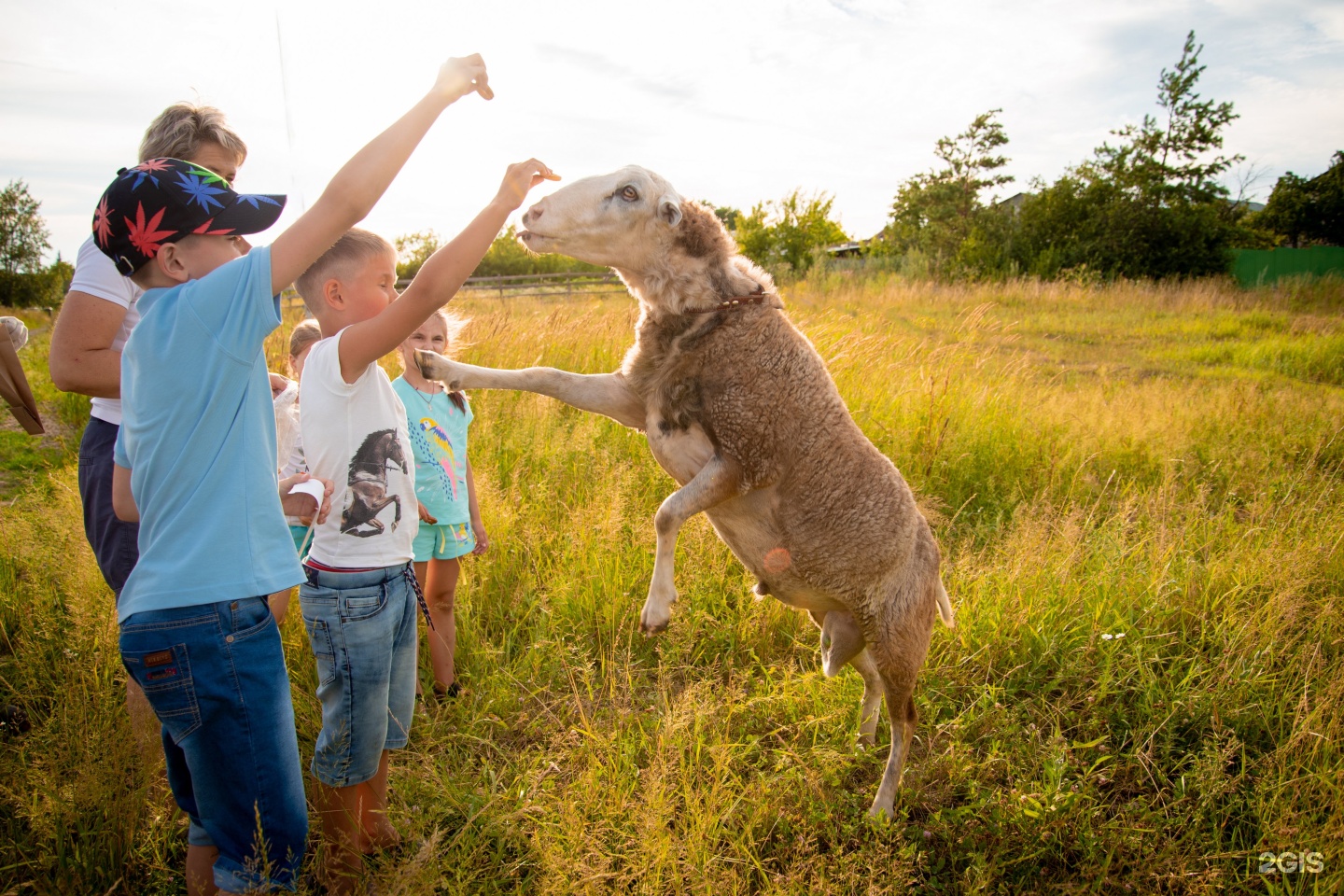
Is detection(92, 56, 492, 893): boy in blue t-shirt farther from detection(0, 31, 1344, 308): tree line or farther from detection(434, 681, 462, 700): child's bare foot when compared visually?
detection(0, 31, 1344, 308): tree line

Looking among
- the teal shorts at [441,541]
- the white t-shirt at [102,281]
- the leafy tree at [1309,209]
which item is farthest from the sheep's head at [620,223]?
the leafy tree at [1309,209]

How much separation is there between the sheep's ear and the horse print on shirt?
133 centimetres

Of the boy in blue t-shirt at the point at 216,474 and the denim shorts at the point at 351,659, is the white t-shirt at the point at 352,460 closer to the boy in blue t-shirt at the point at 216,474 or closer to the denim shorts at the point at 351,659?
the denim shorts at the point at 351,659

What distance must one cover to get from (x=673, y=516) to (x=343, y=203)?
144 centimetres

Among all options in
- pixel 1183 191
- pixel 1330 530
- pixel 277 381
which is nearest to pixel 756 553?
pixel 277 381

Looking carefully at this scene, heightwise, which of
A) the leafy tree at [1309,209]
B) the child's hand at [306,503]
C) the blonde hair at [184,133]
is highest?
the leafy tree at [1309,209]

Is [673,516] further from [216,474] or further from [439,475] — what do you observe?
[216,474]

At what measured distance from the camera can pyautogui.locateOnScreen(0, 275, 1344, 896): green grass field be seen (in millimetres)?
2486

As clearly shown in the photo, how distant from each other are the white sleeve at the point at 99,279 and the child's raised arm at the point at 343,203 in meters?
1.02

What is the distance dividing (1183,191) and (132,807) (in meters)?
36.7

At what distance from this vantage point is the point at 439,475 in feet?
10.2

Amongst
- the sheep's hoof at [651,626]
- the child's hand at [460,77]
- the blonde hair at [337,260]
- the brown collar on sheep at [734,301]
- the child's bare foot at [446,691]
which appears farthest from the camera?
the child's bare foot at [446,691]

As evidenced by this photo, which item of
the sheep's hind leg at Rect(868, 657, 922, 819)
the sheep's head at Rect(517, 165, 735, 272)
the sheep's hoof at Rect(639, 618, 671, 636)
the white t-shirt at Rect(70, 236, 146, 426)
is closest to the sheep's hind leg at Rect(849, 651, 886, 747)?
the sheep's hind leg at Rect(868, 657, 922, 819)

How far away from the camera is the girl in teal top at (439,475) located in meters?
3.10
